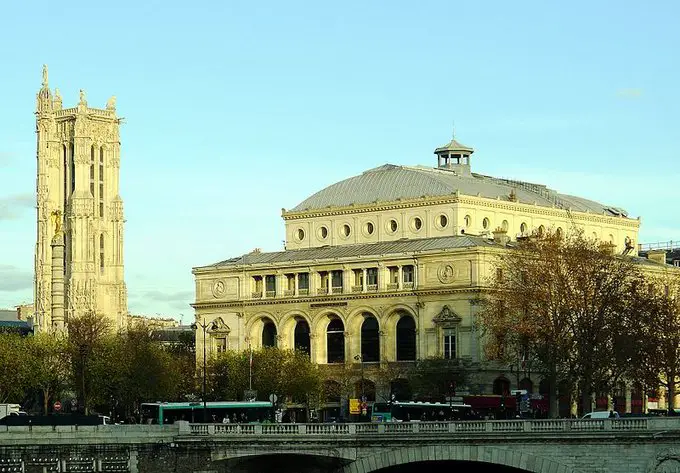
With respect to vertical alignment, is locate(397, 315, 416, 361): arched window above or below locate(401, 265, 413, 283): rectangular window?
below

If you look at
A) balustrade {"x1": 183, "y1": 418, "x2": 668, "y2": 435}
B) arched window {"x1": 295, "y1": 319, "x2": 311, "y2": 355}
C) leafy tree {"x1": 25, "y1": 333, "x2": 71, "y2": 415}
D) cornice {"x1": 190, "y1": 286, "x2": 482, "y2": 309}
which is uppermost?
cornice {"x1": 190, "y1": 286, "x2": 482, "y2": 309}

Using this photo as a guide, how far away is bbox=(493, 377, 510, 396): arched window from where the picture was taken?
481 ft

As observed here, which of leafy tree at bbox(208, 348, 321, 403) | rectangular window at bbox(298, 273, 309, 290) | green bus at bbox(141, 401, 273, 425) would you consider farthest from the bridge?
rectangular window at bbox(298, 273, 309, 290)

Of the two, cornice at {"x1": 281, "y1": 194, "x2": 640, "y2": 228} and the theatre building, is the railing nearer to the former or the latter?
the theatre building

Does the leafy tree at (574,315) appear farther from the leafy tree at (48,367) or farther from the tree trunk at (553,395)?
the leafy tree at (48,367)

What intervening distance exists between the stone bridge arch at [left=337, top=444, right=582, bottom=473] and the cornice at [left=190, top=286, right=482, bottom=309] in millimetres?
66005

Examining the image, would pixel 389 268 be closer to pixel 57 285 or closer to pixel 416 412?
pixel 57 285

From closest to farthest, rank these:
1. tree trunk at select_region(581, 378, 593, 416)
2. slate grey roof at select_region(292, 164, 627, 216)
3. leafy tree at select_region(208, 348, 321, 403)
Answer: tree trunk at select_region(581, 378, 593, 416) → leafy tree at select_region(208, 348, 321, 403) → slate grey roof at select_region(292, 164, 627, 216)

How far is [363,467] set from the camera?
268ft

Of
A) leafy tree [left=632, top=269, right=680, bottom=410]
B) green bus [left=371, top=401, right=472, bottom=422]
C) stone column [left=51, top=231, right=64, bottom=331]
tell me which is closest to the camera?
green bus [left=371, top=401, right=472, bottom=422]

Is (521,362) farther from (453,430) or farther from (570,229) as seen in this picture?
(453,430)

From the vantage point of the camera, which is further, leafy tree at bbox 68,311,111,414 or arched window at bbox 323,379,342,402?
arched window at bbox 323,379,342,402

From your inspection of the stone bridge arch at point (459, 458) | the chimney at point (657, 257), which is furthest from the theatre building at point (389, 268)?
the stone bridge arch at point (459, 458)

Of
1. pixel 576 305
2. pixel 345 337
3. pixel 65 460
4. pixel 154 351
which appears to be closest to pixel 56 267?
pixel 154 351
